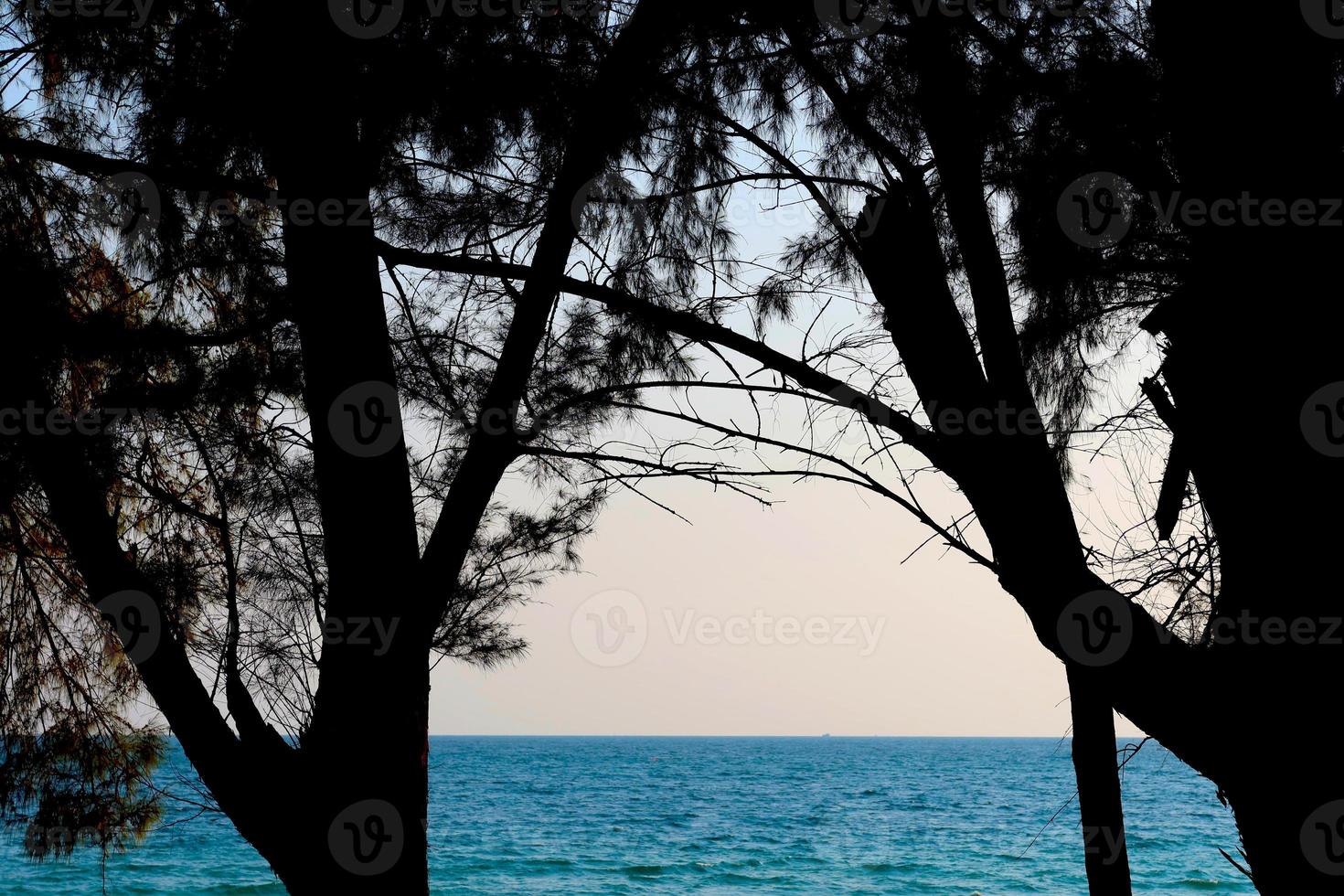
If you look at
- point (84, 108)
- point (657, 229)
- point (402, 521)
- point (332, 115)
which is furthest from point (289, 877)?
point (84, 108)

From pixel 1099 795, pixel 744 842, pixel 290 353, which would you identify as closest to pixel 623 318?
pixel 290 353

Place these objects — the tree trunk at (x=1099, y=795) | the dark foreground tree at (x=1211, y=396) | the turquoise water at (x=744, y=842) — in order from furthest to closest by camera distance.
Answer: the turquoise water at (x=744, y=842), the tree trunk at (x=1099, y=795), the dark foreground tree at (x=1211, y=396)

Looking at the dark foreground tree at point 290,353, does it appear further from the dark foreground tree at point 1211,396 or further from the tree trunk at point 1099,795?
the tree trunk at point 1099,795

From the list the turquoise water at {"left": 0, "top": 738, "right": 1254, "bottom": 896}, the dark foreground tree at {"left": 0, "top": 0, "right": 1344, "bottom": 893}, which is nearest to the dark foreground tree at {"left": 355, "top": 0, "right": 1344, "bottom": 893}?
the dark foreground tree at {"left": 0, "top": 0, "right": 1344, "bottom": 893}

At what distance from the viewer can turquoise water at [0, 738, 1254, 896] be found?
19.6 m

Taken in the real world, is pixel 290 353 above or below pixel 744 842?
above

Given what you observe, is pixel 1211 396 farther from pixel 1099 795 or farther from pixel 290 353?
pixel 290 353

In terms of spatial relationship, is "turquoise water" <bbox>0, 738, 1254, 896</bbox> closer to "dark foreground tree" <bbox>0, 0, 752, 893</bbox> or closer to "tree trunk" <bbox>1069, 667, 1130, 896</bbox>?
"dark foreground tree" <bbox>0, 0, 752, 893</bbox>

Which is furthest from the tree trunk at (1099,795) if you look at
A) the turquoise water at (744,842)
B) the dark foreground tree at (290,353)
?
the turquoise water at (744,842)

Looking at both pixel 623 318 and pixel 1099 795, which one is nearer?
pixel 1099 795

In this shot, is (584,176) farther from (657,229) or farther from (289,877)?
(289,877)

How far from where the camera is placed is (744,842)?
26219 millimetres

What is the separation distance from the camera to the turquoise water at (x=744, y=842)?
1961 centimetres

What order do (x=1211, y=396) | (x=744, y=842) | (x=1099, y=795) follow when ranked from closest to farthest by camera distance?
1. (x=1211, y=396)
2. (x=1099, y=795)
3. (x=744, y=842)
